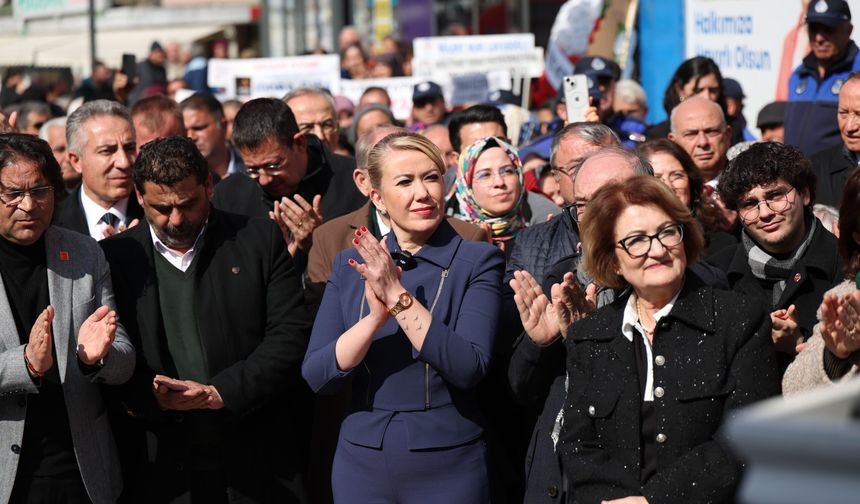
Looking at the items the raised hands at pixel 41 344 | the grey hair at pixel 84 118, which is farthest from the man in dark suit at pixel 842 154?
the raised hands at pixel 41 344

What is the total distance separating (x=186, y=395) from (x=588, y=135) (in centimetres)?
217

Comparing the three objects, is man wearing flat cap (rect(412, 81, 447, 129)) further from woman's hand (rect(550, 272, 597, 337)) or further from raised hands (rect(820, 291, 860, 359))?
raised hands (rect(820, 291, 860, 359))

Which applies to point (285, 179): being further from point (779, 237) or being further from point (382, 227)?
point (779, 237)

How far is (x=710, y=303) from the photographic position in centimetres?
398

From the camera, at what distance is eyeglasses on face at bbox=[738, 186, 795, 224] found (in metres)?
4.86

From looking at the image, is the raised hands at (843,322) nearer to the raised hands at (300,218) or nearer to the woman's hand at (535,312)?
the woman's hand at (535,312)

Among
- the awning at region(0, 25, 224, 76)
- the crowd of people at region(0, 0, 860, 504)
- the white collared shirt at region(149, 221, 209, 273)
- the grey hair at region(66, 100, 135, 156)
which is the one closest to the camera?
the crowd of people at region(0, 0, 860, 504)

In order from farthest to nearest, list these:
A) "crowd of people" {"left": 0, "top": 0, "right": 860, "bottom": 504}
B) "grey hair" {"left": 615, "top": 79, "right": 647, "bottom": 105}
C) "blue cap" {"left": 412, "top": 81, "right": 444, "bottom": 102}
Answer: "blue cap" {"left": 412, "top": 81, "right": 444, "bottom": 102} < "grey hair" {"left": 615, "top": 79, "right": 647, "bottom": 105} < "crowd of people" {"left": 0, "top": 0, "right": 860, "bottom": 504}

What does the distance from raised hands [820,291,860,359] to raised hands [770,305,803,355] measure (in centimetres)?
74

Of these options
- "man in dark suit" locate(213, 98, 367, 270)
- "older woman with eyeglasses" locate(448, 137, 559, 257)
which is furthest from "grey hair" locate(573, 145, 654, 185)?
"man in dark suit" locate(213, 98, 367, 270)

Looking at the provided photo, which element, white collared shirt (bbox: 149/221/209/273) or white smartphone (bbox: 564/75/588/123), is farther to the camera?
white smartphone (bbox: 564/75/588/123)

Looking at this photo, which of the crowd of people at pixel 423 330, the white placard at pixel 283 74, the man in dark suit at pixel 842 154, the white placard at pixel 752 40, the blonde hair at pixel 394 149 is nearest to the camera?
the crowd of people at pixel 423 330

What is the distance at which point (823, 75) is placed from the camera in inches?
323

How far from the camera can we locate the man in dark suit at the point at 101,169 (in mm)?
6332
